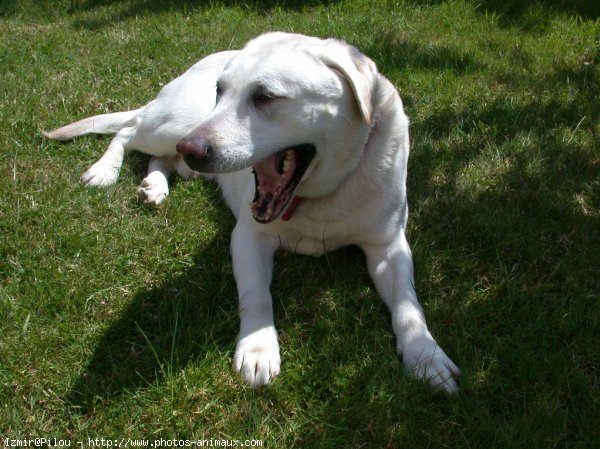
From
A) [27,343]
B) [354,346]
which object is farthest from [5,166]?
[354,346]

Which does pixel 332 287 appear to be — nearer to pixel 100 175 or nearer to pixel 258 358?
pixel 258 358

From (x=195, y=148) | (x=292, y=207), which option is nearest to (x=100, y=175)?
(x=292, y=207)

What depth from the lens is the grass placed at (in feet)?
7.50

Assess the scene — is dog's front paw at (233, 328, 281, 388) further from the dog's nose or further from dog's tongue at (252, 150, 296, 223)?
the dog's nose

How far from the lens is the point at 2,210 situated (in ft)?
10.9

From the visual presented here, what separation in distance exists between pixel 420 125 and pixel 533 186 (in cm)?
93

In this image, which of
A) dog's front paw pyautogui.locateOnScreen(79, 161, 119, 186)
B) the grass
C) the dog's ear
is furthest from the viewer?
dog's front paw pyautogui.locateOnScreen(79, 161, 119, 186)

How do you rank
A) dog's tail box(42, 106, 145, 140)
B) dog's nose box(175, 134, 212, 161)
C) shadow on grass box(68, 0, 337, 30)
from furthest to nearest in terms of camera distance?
shadow on grass box(68, 0, 337, 30)
dog's tail box(42, 106, 145, 140)
dog's nose box(175, 134, 212, 161)

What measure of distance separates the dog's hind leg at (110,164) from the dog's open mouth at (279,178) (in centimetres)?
133

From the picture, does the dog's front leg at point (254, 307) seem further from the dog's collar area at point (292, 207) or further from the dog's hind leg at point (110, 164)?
the dog's hind leg at point (110, 164)

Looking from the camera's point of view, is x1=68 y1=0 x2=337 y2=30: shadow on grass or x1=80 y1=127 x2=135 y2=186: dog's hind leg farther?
x1=68 y1=0 x2=337 y2=30: shadow on grass

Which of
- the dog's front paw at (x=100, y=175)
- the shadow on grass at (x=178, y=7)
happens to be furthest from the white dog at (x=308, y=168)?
the shadow on grass at (x=178, y=7)

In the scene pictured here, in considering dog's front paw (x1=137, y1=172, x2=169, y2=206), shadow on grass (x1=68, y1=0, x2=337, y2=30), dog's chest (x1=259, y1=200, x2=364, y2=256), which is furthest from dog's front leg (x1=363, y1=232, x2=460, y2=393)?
shadow on grass (x1=68, y1=0, x2=337, y2=30)

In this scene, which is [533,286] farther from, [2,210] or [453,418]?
[2,210]
